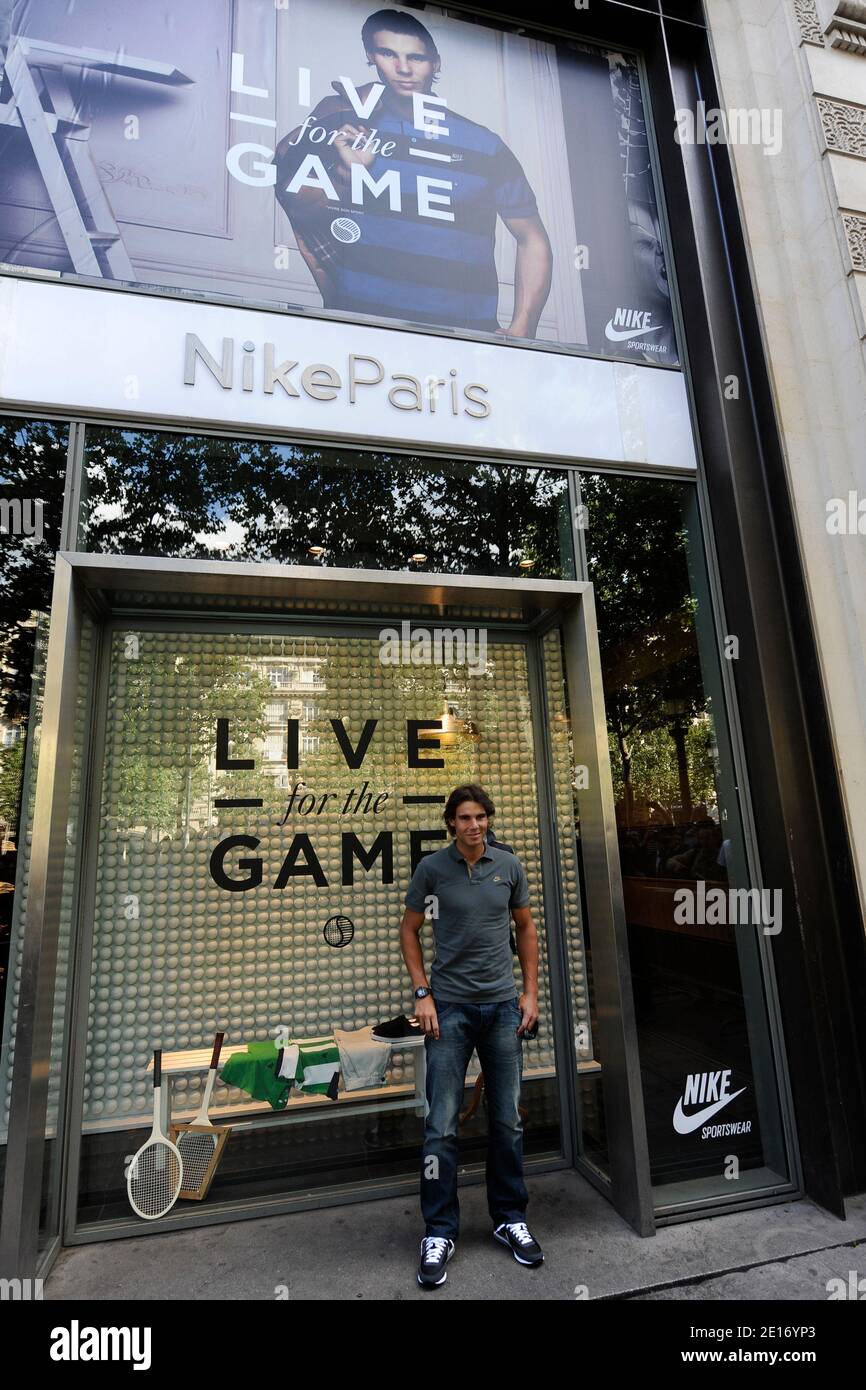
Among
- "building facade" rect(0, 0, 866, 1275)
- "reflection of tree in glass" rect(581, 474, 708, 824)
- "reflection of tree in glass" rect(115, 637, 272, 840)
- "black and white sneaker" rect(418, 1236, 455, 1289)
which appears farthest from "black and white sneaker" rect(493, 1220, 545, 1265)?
"reflection of tree in glass" rect(115, 637, 272, 840)

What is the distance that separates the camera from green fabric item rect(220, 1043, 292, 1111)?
3678mm

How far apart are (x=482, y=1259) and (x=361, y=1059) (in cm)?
114

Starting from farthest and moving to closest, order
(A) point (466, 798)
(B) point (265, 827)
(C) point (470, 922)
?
(B) point (265, 827), (A) point (466, 798), (C) point (470, 922)

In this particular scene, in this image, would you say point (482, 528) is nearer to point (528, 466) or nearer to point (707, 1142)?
point (528, 466)

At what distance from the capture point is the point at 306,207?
158 inches

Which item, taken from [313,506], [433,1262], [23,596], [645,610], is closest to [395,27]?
[313,506]

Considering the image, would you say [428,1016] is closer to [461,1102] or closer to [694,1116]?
[461,1102]

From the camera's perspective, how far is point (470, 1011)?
10.3 ft

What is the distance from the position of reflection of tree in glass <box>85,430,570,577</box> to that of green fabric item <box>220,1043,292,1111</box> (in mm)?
2656

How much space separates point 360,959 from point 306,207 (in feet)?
14.2

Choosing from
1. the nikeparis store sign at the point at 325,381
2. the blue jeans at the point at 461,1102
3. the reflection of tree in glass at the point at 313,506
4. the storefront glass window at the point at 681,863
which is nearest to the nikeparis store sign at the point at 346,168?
the nikeparis store sign at the point at 325,381

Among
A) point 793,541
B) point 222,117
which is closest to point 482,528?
point 793,541

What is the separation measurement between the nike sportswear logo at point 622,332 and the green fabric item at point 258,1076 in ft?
15.1

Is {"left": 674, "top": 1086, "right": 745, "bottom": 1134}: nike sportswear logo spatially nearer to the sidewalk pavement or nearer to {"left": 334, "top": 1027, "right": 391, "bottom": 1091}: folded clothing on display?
the sidewalk pavement
